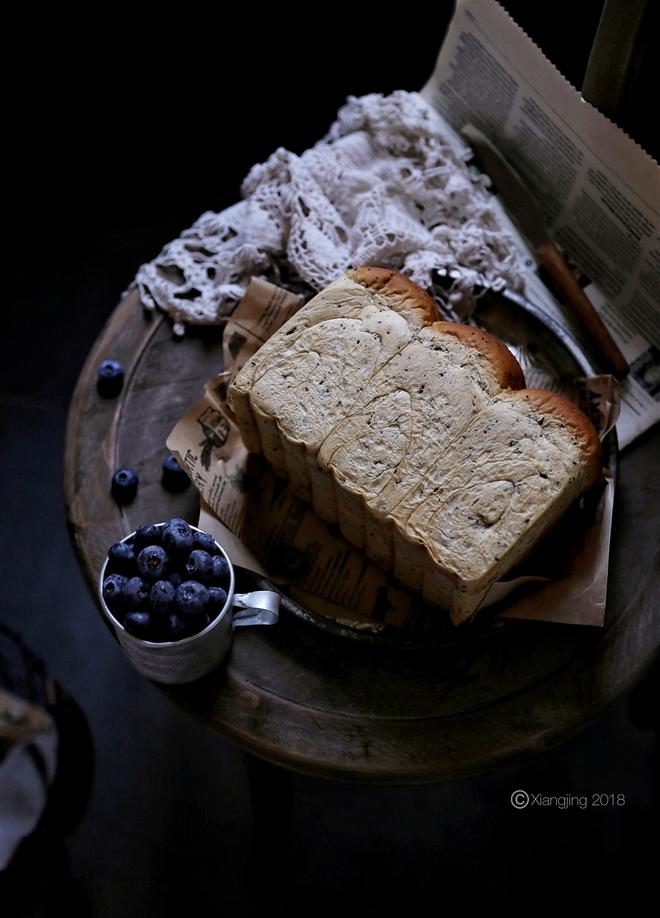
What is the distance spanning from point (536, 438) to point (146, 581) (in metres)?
0.53

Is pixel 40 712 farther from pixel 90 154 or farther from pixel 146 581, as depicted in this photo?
pixel 90 154

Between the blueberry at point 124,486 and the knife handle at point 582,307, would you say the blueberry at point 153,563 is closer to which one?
the blueberry at point 124,486

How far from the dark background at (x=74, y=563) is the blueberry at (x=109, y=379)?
756 mm

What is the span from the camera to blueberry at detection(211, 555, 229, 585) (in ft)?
3.93

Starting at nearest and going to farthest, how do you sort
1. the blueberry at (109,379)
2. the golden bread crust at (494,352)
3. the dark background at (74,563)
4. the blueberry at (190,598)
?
the blueberry at (190,598) < the golden bread crust at (494,352) < the blueberry at (109,379) < the dark background at (74,563)

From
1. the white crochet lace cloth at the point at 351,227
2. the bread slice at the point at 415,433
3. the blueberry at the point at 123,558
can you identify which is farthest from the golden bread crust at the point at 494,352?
the blueberry at the point at 123,558

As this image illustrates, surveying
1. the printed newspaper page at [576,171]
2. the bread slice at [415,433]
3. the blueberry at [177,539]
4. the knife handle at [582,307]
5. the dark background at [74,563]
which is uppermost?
the printed newspaper page at [576,171]

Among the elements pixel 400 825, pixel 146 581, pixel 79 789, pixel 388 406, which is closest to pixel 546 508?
pixel 388 406

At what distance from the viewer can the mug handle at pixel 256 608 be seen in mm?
1242

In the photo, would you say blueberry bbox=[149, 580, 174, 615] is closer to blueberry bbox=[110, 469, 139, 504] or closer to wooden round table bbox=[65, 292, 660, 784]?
wooden round table bbox=[65, 292, 660, 784]

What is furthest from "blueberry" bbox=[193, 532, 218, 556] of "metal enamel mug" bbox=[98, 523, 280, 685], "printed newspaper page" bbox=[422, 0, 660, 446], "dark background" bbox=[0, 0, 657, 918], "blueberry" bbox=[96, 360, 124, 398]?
"dark background" bbox=[0, 0, 657, 918]

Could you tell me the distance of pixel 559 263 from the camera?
1.60 meters

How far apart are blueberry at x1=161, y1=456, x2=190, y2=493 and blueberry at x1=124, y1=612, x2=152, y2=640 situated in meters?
0.30

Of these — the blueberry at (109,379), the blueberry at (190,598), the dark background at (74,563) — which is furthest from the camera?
the dark background at (74,563)
